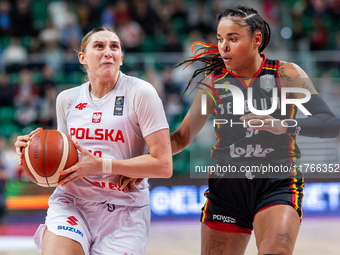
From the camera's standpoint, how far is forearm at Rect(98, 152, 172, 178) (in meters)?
2.94

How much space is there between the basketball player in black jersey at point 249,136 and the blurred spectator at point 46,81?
6.66 metres

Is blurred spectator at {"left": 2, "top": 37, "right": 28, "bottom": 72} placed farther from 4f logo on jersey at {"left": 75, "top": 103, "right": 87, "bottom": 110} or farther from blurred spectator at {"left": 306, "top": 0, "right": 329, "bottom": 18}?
blurred spectator at {"left": 306, "top": 0, "right": 329, "bottom": 18}

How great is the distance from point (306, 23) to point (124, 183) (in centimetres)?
975

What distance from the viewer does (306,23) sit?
11352 millimetres

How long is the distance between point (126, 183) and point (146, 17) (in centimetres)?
882

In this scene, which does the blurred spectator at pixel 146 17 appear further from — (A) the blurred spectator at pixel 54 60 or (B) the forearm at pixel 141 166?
(B) the forearm at pixel 141 166

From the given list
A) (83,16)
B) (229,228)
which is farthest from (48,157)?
(83,16)

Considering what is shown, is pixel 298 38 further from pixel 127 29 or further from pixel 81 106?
pixel 81 106

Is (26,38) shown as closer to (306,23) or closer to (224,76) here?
(306,23)

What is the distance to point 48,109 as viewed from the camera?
8992 mm

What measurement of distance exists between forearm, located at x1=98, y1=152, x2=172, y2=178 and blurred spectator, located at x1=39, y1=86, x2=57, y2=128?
6180 mm

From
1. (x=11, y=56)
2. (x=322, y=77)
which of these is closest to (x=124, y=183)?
(x=322, y=77)

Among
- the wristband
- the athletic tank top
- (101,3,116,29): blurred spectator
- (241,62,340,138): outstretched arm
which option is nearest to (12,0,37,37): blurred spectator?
(101,3,116,29): blurred spectator

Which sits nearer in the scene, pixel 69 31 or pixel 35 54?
pixel 35 54
